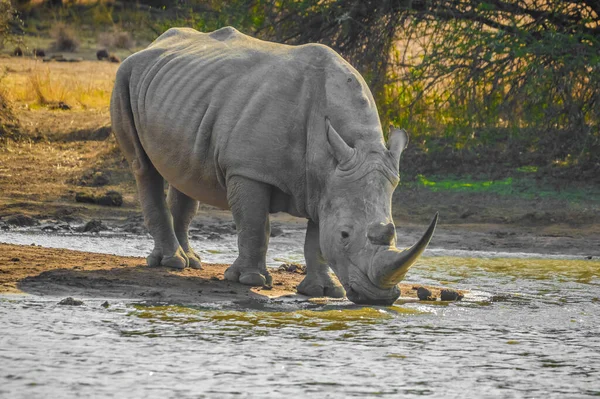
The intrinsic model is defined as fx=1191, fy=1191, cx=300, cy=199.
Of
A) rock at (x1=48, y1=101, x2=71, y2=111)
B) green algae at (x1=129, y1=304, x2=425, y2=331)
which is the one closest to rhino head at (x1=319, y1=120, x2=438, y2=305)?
green algae at (x1=129, y1=304, x2=425, y2=331)

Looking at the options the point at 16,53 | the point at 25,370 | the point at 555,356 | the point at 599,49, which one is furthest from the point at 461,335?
the point at 16,53

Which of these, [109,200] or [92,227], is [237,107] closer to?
[92,227]

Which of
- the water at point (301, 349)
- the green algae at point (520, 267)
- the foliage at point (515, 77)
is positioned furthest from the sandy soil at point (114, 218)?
the foliage at point (515, 77)

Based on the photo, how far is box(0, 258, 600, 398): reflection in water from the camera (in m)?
5.45

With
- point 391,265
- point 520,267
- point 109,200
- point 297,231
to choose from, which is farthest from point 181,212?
point 109,200

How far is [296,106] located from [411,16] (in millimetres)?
6027

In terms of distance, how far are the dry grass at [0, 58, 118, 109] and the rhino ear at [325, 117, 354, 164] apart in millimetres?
8823

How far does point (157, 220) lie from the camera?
29.2ft

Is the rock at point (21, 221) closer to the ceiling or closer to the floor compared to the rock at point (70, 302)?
closer to the ceiling

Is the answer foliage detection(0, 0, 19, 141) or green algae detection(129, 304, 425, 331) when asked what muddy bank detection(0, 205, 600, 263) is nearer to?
foliage detection(0, 0, 19, 141)

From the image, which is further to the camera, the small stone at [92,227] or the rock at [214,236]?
the rock at [214,236]

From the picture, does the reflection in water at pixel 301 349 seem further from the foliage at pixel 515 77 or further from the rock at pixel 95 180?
the rock at pixel 95 180

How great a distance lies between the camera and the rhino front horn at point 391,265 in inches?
258

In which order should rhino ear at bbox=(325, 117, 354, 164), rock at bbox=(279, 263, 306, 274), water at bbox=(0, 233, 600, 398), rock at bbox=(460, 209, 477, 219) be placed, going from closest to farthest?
water at bbox=(0, 233, 600, 398)
rhino ear at bbox=(325, 117, 354, 164)
rock at bbox=(279, 263, 306, 274)
rock at bbox=(460, 209, 477, 219)
